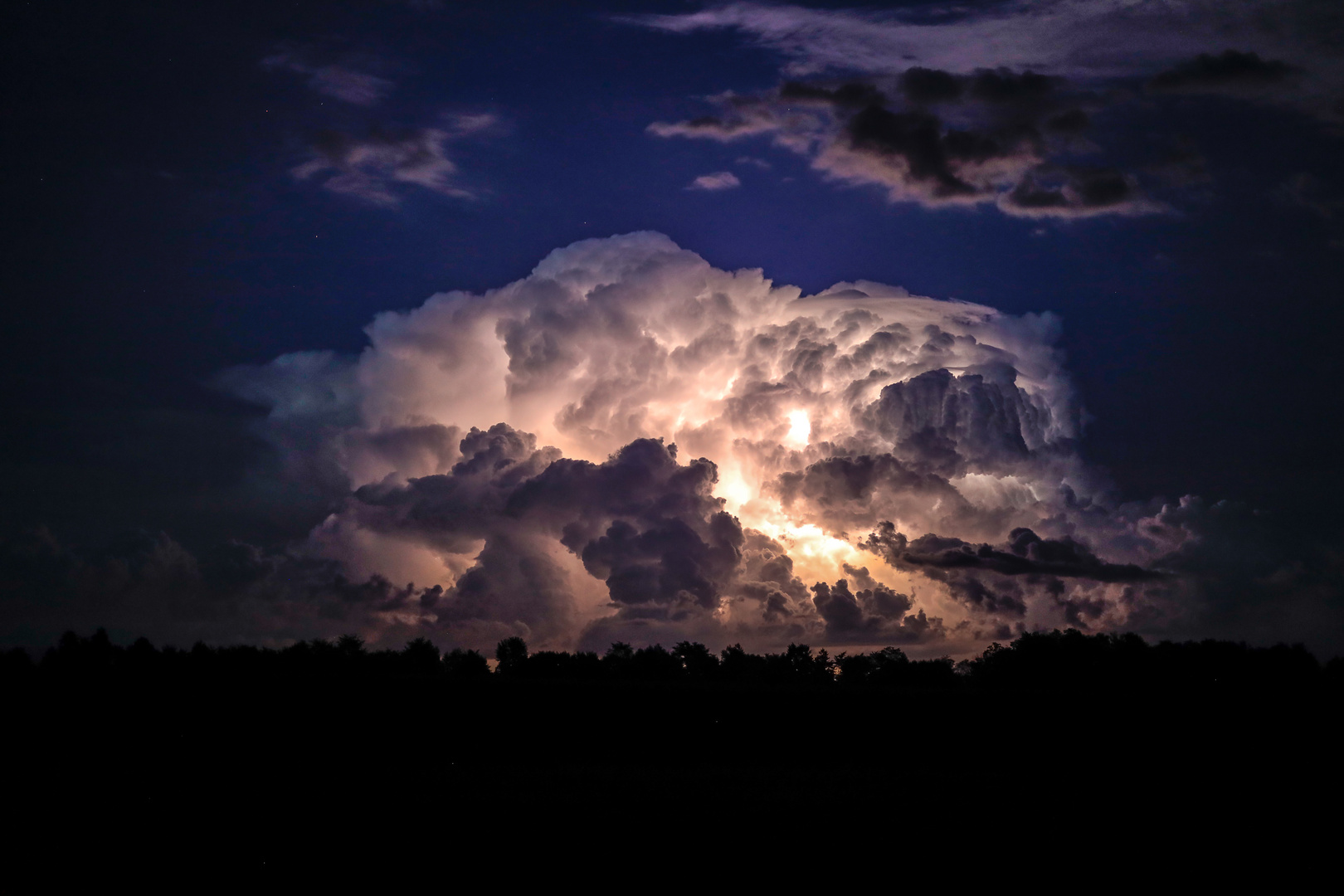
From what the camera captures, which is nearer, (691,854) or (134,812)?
(691,854)

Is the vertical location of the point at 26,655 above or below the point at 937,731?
above

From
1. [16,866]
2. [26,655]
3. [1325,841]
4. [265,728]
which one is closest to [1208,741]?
[1325,841]

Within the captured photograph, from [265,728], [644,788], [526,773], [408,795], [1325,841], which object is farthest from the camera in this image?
[265,728]

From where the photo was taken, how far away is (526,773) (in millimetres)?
78188

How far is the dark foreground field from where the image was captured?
42938 mm

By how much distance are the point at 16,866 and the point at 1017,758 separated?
267ft

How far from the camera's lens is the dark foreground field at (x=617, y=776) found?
42938 millimetres

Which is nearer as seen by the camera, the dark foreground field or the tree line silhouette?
the dark foreground field

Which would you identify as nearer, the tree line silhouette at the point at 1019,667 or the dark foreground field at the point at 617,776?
the dark foreground field at the point at 617,776

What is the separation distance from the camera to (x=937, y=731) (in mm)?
109250

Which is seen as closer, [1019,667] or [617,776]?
[617,776]

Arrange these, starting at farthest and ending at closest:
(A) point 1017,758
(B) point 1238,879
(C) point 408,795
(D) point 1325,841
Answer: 1. (A) point 1017,758
2. (C) point 408,795
3. (D) point 1325,841
4. (B) point 1238,879

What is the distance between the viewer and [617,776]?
78750 millimetres

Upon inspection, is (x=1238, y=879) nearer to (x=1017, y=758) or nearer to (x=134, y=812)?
(x=134, y=812)
